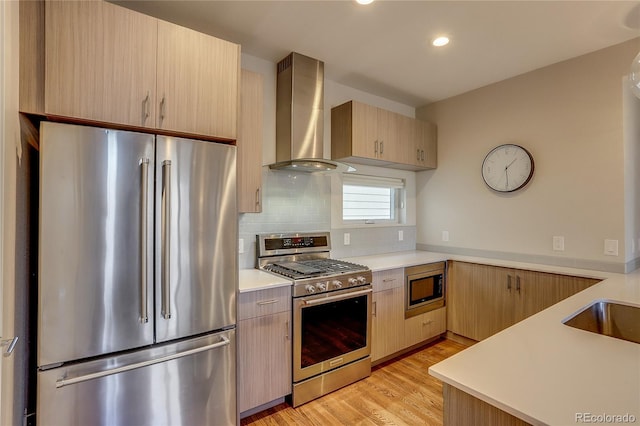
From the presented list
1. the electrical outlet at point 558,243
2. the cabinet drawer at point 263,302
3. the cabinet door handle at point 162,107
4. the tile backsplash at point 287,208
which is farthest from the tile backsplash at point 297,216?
the electrical outlet at point 558,243

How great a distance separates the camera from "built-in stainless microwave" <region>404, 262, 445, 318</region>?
9.50 ft

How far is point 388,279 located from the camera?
8.95 feet

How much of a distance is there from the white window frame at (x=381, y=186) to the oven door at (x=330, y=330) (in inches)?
39.6

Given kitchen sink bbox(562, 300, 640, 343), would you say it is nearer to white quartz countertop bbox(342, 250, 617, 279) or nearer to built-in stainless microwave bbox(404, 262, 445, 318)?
white quartz countertop bbox(342, 250, 617, 279)

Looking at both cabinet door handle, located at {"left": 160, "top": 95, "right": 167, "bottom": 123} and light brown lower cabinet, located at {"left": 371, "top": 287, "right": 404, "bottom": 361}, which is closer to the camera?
cabinet door handle, located at {"left": 160, "top": 95, "right": 167, "bottom": 123}

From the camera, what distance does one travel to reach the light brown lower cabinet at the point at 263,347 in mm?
1972

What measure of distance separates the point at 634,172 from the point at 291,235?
294cm

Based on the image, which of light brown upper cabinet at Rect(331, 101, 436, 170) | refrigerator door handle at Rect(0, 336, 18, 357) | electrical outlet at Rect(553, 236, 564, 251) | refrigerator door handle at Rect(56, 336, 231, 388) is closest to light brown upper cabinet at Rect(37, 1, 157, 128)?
refrigerator door handle at Rect(0, 336, 18, 357)

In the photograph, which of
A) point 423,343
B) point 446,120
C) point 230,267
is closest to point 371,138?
point 446,120

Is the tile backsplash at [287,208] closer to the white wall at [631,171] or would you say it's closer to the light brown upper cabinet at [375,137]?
the light brown upper cabinet at [375,137]

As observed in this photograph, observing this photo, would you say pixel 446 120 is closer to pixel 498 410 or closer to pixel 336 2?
pixel 336 2

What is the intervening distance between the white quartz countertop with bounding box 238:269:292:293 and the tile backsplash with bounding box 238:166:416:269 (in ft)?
0.70

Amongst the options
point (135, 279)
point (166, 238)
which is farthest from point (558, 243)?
point (135, 279)

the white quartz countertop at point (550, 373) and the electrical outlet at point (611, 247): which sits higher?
the electrical outlet at point (611, 247)
